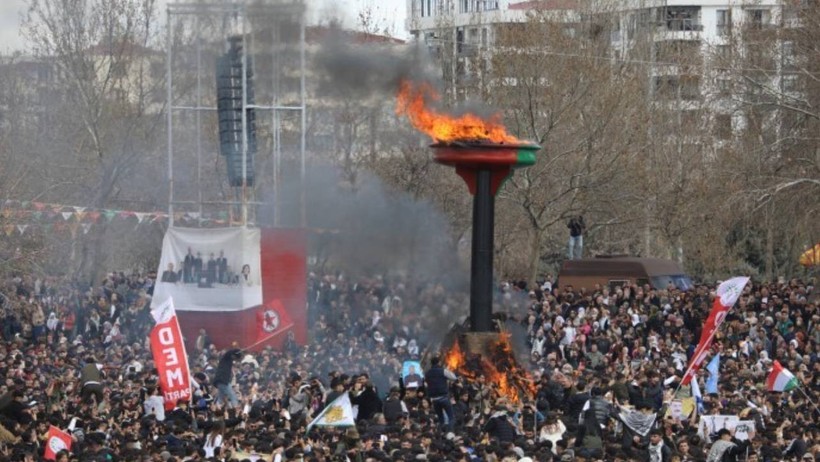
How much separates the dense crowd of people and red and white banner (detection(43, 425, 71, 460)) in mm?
199

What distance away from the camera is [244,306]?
39.7m

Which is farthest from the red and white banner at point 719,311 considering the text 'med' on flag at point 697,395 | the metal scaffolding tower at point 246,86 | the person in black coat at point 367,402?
the metal scaffolding tower at point 246,86

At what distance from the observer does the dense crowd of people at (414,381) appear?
23562 millimetres

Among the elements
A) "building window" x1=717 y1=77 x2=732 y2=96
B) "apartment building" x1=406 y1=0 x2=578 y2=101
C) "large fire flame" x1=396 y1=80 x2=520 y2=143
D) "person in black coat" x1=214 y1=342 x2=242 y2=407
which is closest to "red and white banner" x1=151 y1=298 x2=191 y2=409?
"person in black coat" x1=214 y1=342 x2=242 y2=407

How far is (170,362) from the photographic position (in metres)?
28.3

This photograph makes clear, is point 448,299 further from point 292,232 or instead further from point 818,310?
point 818,310

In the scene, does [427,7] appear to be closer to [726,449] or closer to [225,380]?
[225,380]

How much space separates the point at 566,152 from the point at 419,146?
3.78 meters

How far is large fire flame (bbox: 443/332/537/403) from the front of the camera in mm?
31812

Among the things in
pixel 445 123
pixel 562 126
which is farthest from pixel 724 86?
pixel 445 123

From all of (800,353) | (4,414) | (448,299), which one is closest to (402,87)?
(448,299)

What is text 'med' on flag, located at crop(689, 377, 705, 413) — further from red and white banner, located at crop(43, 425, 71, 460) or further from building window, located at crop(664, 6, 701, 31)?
building window, located at crop(664, 6, 701, 31)

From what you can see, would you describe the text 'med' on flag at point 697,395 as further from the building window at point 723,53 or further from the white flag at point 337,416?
the building window at point 723,53

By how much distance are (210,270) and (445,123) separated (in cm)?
795
